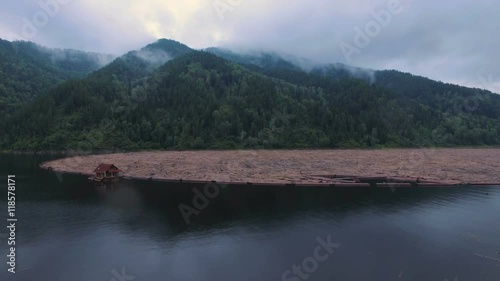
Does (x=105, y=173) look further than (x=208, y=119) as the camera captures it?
No

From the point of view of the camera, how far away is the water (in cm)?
2755

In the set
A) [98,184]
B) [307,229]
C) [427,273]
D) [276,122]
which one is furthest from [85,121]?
[427,273]

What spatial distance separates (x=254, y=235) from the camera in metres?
35.6

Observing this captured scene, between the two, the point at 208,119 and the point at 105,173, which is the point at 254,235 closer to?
the point at 105,173

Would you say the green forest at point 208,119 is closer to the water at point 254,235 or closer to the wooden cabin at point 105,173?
the wooden cabin at point 105,173

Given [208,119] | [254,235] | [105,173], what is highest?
[208,119]

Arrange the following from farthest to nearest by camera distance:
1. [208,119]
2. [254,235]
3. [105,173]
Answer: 1. [208,119]
2. [105,173]
3. [254,235]

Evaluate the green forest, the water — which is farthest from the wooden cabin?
the green forest

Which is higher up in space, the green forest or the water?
the green forest

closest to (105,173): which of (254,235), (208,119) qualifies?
(254,235)

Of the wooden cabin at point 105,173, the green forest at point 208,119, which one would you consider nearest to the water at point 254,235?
the wooden cabin at point 105,173

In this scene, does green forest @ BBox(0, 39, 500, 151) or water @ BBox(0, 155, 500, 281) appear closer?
water @ BBox(0, 155, 500, 281)

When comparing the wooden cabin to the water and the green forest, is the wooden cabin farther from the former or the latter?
the green forest

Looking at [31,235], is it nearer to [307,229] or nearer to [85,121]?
[307,229]
